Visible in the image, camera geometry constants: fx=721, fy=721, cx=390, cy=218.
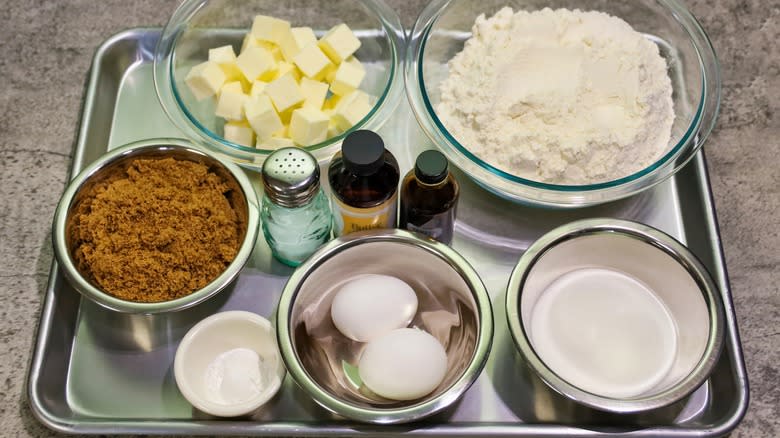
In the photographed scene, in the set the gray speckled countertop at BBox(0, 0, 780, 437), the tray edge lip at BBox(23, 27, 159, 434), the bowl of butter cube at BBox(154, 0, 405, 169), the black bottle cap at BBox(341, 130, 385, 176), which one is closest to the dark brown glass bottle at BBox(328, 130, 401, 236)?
the black bottle cap at BBox(341, 130, 385, 176)

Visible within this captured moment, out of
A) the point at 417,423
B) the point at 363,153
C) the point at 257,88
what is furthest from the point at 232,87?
the point at 417,423

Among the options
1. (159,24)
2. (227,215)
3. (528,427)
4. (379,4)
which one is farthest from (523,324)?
(159,24)

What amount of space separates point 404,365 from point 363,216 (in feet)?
0.78

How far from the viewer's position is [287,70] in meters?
1.35

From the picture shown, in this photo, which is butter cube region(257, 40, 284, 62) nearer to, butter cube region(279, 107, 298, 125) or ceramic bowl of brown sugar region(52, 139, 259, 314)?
butter cube region(279, 107, 298, 125)

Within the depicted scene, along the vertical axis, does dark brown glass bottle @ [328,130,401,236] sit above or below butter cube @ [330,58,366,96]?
below

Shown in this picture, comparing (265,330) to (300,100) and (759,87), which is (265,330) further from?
(759,87)

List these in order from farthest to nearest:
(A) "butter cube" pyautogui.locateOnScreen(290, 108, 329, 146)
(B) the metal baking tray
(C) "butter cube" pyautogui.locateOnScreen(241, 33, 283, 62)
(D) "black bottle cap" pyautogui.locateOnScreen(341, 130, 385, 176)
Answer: (C) "butter cube" pyautogui.locateOnScreen(241, 33, 283, 62), (A) "butter cube" pyautogui.locateOnScreen(290, 108, 329, 146), (B) the metal baking tray, (D) "black bottle cap" pyautogui.locateOnScreen(341, 130, 385, 176)

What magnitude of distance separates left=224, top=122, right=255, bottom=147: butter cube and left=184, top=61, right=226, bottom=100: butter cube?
0.25ft

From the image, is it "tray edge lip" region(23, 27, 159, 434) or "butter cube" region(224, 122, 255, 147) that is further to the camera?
"butter cube" region(224, 122, 255, 147)

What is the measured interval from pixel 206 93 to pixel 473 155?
513 mm

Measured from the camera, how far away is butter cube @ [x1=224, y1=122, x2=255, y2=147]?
131cm

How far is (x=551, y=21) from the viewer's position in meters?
1.33

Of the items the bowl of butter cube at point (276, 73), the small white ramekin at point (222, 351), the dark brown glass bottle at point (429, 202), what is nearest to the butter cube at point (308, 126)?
the bowl of butter cube at point (276, 73)
